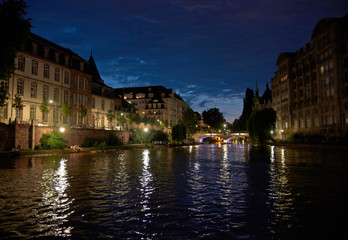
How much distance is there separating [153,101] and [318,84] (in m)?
78.0

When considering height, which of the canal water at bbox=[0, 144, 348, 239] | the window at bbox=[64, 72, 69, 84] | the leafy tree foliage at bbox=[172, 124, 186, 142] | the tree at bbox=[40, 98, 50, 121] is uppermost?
the window at bbox=[64, 72, 69, 84]

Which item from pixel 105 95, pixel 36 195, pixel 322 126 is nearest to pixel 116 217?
pixel 36 195

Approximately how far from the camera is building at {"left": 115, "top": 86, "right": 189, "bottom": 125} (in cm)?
13130

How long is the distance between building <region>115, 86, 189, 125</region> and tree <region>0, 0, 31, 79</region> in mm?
103371

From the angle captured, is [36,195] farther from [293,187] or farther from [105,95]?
[105,95]

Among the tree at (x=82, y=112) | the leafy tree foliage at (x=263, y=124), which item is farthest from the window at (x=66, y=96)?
the leafy tree foliage at (x=263, y=124)

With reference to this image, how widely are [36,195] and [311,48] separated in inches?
3277

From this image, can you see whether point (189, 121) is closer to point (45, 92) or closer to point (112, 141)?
point (112, 141)

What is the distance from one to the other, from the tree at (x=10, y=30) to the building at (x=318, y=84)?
6129 cm

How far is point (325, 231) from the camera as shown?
279 inches

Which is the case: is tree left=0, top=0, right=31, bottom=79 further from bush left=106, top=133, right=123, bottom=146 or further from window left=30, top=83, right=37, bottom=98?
bush left=106, top=133, right=123, bottom=146

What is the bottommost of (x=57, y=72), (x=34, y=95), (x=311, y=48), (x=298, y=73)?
(x=34, y=95)

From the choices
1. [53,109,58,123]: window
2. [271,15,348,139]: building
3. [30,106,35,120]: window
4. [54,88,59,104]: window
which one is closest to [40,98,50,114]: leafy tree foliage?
[30,106,35,120]: window

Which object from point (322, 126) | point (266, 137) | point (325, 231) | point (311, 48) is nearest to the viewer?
point (325, 231)
